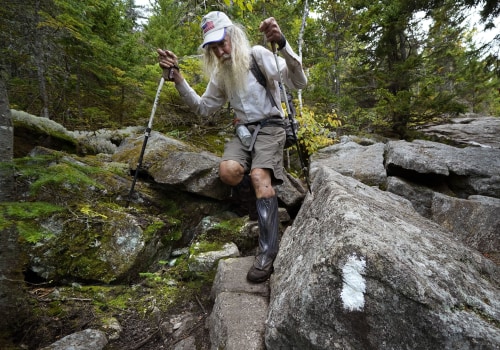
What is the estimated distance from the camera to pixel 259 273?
113 inches

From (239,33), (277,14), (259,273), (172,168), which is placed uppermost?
(277,14)

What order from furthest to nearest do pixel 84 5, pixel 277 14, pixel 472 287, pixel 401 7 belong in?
pixel 277 14
pixel 401 7
pixel 84 5
pixel 472 287

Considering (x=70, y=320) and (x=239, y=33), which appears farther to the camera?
(x=239, y=33)

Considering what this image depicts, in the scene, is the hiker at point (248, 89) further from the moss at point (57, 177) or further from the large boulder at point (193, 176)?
the moss at point (57, 177)

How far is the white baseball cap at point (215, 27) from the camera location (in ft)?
11.6

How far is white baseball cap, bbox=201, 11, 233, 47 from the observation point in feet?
11.6

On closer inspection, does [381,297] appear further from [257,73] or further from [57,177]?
[257,73]

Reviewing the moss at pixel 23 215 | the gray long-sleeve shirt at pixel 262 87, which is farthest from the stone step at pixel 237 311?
the gray long-sleeve shirt at pixel 262 87

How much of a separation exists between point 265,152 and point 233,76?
1238 millimetres

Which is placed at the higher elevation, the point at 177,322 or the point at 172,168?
the point at 172,168

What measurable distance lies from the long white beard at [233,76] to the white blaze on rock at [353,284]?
285 centimetres

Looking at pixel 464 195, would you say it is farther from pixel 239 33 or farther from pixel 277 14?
pixel 277 14

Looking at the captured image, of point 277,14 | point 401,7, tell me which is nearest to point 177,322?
point 401,7

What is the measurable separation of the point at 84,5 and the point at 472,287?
1018cm
